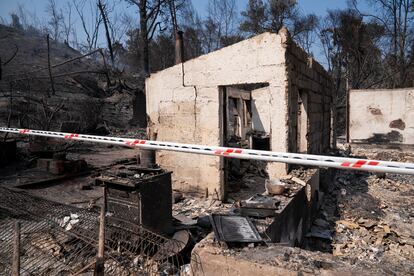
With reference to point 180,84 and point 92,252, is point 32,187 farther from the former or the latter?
point 92,252

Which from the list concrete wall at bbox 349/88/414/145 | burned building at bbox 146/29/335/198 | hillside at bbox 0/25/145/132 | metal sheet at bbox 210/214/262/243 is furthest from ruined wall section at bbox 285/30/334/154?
hillside at bbox 0/25/145/132

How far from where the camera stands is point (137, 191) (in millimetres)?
4035

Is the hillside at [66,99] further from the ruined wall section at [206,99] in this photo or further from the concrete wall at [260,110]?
the concrete wall at [260,110]

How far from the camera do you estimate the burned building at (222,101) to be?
600cm

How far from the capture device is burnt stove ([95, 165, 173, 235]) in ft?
13.2

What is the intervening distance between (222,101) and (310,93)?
2.60m

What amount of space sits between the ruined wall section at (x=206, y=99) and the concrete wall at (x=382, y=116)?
10.5 metres

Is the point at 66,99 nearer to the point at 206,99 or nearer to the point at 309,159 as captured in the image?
the point at 206,99

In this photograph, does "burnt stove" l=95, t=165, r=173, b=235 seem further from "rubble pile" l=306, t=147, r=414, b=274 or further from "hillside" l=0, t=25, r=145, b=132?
"hillside" l=0, t=25, r=145, b=132

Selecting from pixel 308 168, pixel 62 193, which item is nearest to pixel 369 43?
pixel 308 168

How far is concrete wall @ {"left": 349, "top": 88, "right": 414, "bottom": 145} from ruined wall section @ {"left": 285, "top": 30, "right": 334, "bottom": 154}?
4.34 m

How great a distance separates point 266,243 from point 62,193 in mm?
5740

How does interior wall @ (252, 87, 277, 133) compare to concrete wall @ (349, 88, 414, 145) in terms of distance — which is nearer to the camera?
concrete wall @ (349, 88, 414, 145)

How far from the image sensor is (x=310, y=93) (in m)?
7.88
